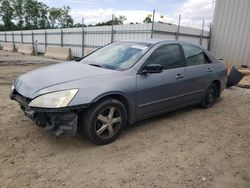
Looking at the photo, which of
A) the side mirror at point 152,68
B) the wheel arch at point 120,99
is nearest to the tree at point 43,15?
the side mirror at point 152,68

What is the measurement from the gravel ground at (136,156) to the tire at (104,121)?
15 centimetres

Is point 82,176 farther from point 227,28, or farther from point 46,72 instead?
point 227,28

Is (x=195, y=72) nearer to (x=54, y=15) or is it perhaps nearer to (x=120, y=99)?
(x=120, y=99)

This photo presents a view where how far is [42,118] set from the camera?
10.2ft

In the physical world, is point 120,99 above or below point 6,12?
below

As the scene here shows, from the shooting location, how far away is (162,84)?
4.03 meters

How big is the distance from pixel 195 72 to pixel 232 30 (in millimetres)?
9441

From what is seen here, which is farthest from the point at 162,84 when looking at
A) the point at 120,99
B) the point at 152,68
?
the point at 120,99

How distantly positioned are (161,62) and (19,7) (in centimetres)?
5944

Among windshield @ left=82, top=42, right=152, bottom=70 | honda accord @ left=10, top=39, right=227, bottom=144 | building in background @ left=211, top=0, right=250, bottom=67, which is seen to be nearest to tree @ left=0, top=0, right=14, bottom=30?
building in background @ left=211, top=0, right=250, bottom=67

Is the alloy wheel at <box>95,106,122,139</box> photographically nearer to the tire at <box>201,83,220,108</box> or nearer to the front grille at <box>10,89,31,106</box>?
the front grille at <box>10,89,31,106</box>

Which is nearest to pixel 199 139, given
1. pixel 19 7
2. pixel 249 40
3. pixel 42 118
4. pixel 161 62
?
pixel 161 62

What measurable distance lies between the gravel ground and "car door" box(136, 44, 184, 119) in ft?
1.35

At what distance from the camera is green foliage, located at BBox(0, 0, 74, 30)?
5328 cm
